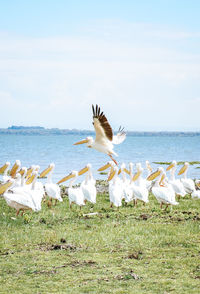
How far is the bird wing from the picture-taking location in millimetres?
9648

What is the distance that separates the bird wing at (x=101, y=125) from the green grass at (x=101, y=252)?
1761 mm

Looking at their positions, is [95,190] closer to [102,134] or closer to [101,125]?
[102,134]

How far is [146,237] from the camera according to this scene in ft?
26.2

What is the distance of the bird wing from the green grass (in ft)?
5.78

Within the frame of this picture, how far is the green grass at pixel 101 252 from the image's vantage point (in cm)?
578

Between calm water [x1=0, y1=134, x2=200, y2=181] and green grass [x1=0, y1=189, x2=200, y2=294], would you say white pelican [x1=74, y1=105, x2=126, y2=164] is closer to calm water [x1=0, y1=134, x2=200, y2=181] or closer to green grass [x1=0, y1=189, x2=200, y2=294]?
green grass [x1=0, y1=189, x2=200, y2=294]

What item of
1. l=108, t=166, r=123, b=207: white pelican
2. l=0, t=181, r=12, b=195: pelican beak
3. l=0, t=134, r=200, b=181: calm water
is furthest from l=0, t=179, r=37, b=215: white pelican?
l=0, t=134, r=200, b=181: calm water

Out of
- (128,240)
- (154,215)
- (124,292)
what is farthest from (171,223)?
(124,292)

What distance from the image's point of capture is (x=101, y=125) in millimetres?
10211

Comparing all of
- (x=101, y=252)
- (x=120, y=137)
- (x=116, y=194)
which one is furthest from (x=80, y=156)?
(x=101, y=252)

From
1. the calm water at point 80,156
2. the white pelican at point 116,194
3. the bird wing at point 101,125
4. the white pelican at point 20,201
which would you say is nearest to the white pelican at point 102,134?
the bird wing at point 101,125

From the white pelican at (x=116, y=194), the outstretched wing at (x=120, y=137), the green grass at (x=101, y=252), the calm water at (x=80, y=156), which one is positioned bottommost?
the calm water at (x=80, y=156)

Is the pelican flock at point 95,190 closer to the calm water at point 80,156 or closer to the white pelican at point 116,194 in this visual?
the white pelican at point 116,194

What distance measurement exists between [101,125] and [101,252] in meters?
3.62
